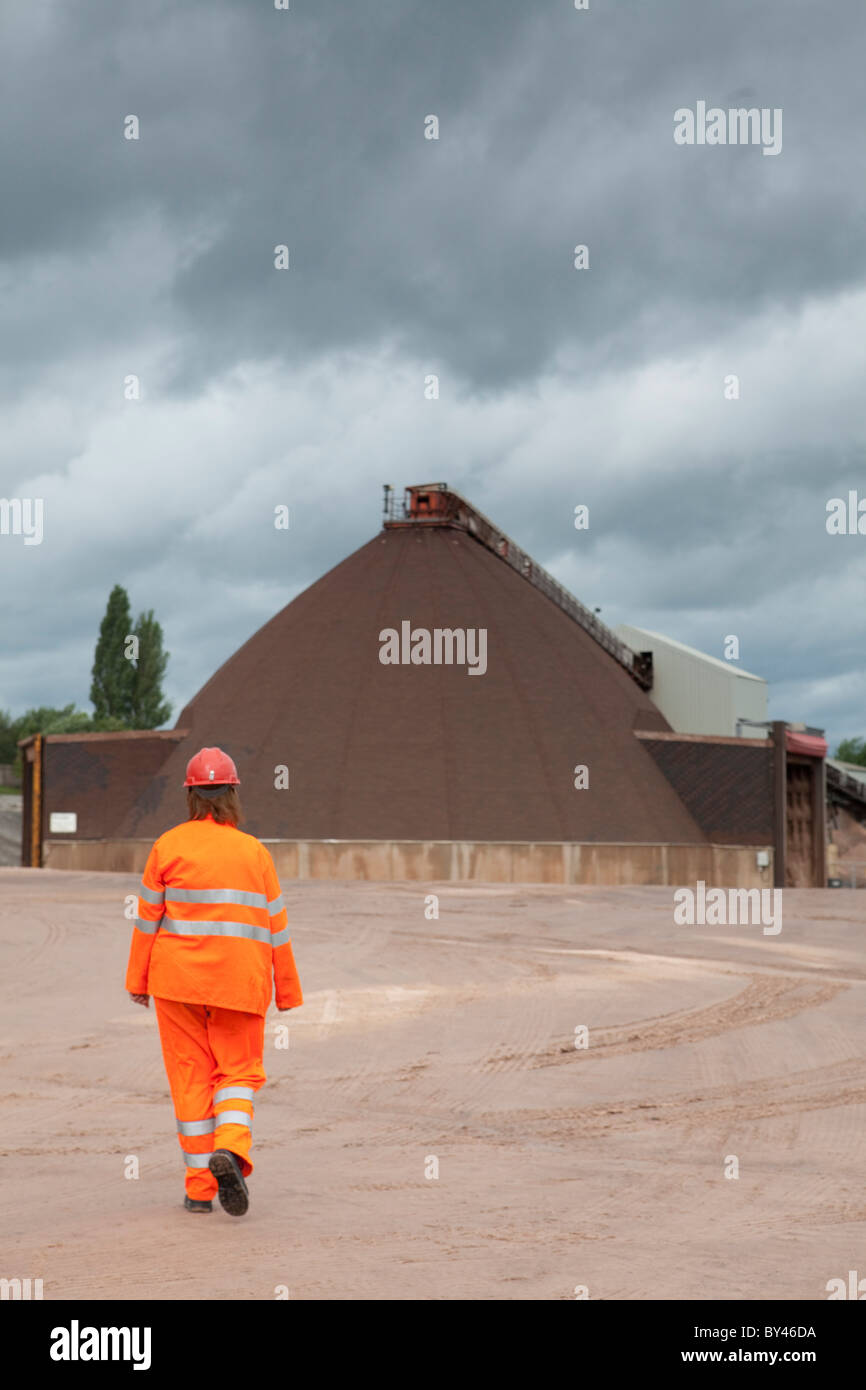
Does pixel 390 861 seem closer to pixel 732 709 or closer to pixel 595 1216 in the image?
pixel 732 709

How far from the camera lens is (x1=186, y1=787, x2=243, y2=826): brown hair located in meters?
6.30

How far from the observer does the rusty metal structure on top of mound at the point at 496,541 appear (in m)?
52.0

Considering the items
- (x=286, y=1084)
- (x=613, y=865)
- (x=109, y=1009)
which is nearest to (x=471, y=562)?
(x=613, y=865)

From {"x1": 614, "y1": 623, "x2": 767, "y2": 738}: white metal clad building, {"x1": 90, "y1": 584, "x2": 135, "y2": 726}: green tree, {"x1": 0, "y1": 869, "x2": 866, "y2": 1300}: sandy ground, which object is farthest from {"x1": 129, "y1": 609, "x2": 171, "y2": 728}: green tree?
{"x1": 0, "y1": 869, "x2": 866, "y2": 1300}: sandy ground

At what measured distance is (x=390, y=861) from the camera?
1650 inches

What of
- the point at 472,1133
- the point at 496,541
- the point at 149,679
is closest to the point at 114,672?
the point at 149,679

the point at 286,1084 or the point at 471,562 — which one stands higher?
the point at 471,562

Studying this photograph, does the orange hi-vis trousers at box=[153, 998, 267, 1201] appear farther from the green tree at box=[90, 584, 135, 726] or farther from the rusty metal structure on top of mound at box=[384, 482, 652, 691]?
the green tree at box=[90, 584, 135, 726]

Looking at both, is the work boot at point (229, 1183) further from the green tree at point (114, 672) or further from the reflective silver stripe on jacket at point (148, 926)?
the green tree at point (114, 672)

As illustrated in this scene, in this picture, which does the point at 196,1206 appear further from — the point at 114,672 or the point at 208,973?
the point at 114,672

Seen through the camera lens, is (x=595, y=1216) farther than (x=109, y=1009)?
No

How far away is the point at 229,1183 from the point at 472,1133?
9.53ft
